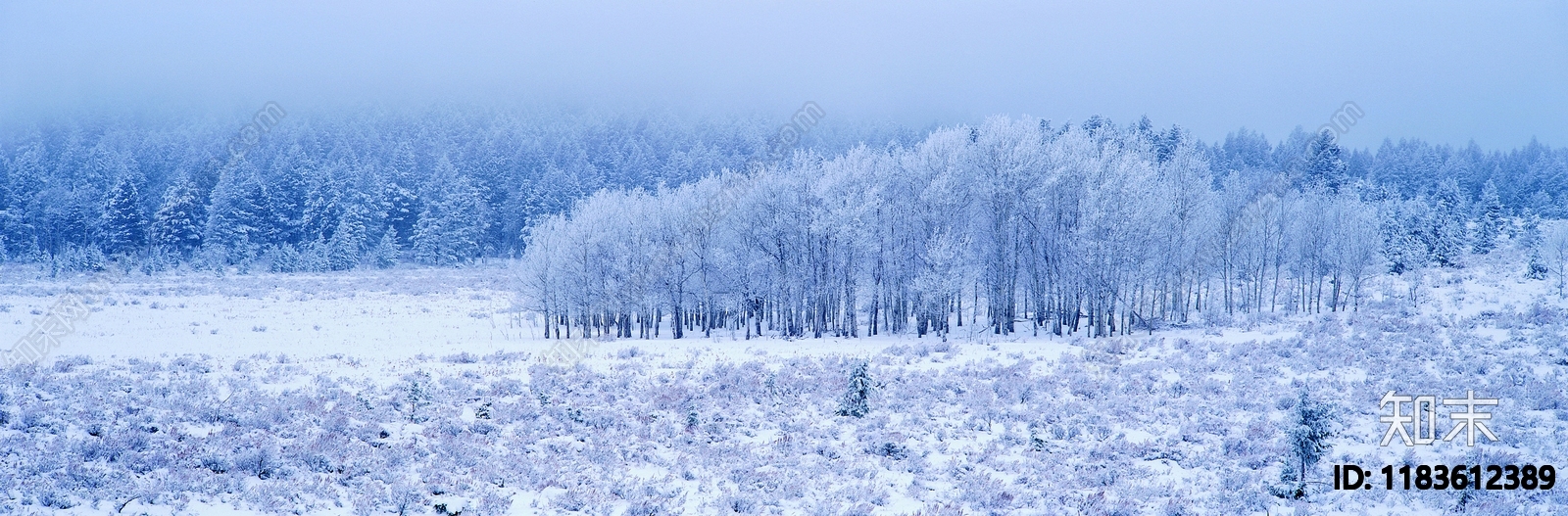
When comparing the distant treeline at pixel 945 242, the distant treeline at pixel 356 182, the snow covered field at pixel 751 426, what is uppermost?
the distant treeline at pixel 356 182

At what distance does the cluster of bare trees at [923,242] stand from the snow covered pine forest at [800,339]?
0.20 m

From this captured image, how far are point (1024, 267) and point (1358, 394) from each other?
21.8 meters

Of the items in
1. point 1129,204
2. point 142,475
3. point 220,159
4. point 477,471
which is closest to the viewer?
point 142,475

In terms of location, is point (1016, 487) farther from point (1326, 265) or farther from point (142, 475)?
point (1326, 265)

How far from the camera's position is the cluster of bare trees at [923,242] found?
3666 cm

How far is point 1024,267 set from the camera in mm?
40156

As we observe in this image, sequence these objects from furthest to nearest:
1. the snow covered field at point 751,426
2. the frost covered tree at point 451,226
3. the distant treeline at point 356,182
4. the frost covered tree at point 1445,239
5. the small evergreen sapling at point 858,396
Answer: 1. the frost covered tree at point 451,226
2. the distant treeline at point 356,182
3. the frost covered tree at point 1445,239
4. the small evergreen sapling at point 858,396
5. the snow covered field at point 751,426

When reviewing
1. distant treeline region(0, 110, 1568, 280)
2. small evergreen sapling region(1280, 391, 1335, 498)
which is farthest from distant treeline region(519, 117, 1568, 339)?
small evergreen sapling region(1280, 391, 1335, 498)

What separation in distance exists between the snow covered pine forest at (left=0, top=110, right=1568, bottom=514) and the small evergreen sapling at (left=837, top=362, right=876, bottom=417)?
104 millimetres

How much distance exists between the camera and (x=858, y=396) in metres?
18.2

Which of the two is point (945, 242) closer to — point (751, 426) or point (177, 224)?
point (751, 426)

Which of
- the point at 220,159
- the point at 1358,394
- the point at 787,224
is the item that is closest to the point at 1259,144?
the point at 787,224

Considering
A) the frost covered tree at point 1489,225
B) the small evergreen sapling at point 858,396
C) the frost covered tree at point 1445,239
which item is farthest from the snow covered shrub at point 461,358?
the frost covered tree at point 1489,225

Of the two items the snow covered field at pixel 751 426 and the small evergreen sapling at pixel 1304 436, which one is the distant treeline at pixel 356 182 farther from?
the small evergreen sapling at pixel 1304 436
